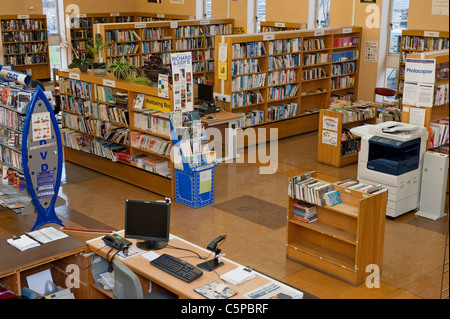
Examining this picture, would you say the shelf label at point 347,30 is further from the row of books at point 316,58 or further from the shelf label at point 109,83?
the shelf label at point 109,83

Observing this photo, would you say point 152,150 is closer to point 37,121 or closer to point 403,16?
point 37,121

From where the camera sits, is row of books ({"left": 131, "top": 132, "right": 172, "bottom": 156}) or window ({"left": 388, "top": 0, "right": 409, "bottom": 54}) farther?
window ({"left": 388, "top": 0, "right": 409, "bottom": 54})

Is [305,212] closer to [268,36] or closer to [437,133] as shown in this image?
[437,133]

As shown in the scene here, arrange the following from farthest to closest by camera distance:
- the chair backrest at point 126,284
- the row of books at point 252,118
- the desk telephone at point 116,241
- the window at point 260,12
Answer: the window at point 260,12, the row of books at point 252,118, the desk telephone at point 116,241, the chair backrest at point 126,284

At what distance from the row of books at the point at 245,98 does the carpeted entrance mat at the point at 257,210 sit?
9.31 feet

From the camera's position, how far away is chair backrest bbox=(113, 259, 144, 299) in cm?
424

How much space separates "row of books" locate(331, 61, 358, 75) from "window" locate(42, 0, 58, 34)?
33.6 ft

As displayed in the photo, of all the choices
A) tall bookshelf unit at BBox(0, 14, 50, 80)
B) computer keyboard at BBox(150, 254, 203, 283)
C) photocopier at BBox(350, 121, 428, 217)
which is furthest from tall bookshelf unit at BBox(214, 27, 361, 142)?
tall bookshelf unit at BBox(0, 14, 50, 80)

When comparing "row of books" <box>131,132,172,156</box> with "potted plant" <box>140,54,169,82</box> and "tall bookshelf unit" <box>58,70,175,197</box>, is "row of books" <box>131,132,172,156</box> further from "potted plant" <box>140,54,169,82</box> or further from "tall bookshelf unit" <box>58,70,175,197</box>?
"potted plant" <box>140,54,169,82</box>

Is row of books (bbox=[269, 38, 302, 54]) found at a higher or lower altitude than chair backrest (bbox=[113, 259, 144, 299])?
higher

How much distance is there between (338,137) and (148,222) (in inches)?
223

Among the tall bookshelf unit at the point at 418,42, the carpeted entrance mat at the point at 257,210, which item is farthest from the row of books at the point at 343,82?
the carpeted entrance mat at the point at 257,210

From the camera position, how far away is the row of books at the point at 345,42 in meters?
12.7

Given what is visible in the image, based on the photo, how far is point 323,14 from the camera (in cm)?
1424
